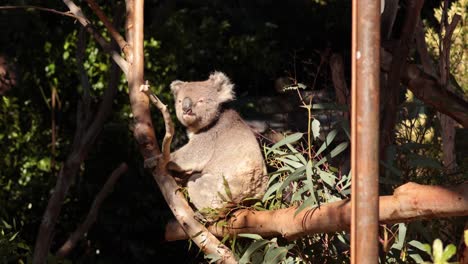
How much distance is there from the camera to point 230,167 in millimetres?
3668

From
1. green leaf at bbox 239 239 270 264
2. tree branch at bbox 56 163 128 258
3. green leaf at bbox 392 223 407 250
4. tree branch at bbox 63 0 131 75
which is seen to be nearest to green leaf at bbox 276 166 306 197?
green leaf at bbox 239 239 270 264

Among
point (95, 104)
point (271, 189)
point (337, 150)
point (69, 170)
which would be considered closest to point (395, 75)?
point (337, 150)

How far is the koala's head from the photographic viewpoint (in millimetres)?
3910

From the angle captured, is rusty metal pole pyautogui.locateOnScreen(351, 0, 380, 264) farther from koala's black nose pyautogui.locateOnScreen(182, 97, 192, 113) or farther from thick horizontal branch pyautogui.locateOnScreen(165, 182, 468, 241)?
koala's black nose pyautogui.locateOnScreen(182, 97, 192, 113)

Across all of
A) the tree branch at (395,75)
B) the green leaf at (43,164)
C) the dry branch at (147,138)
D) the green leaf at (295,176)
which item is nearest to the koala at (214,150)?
the dry branch at (147,138)

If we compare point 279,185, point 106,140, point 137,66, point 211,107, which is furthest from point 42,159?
point 279,185

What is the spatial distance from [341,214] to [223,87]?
5.38 ft

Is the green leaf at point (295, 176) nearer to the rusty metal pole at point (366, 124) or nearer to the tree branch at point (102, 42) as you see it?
the tree branch at point (102, 42)

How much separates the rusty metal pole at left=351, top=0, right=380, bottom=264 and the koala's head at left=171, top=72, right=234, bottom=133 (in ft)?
7.35

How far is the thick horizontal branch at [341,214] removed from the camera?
83.9 inches

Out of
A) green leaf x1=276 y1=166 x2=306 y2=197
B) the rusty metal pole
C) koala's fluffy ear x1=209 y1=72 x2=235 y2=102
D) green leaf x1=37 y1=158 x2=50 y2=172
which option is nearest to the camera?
the rusty metal pole

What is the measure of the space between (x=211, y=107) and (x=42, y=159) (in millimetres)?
2319

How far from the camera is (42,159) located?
19.3 feet

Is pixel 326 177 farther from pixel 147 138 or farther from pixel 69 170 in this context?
pixel 69 170
